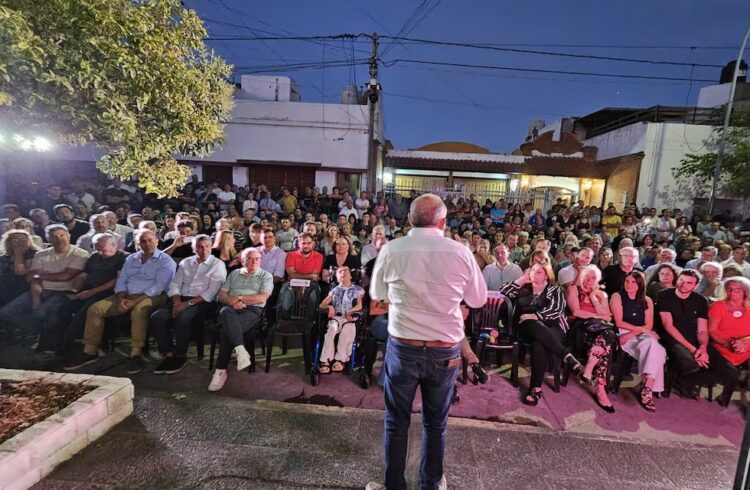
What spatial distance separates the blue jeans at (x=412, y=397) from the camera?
2.21 meters

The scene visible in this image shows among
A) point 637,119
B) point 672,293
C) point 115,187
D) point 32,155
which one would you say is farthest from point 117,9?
point 637,119

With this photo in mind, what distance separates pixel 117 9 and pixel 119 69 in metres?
0.40

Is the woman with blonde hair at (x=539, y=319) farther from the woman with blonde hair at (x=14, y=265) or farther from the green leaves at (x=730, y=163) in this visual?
the green leaves at (x=730, y=163)

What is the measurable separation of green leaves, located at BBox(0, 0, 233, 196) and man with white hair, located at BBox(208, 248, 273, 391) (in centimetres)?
146

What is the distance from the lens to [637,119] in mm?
16219

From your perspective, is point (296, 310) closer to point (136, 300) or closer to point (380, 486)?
point (136, 300)

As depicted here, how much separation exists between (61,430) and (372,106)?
13001 millimetres

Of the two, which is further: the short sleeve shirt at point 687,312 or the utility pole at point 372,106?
the utility pole at point 372,106

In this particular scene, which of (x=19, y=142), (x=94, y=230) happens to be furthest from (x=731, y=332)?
(x=94, y=230)

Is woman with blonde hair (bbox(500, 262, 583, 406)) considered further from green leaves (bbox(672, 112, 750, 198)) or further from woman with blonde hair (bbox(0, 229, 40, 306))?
green leaves (bbox(672, 112, 750, 198))

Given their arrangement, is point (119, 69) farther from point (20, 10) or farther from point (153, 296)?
point (153, 296)

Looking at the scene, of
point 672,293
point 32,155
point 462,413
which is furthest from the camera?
point 32,155

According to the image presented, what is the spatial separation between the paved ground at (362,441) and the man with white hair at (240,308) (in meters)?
0.24

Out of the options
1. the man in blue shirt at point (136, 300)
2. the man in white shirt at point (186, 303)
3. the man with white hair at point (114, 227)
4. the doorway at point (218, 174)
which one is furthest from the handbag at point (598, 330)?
the doorway at point (218, 174)
